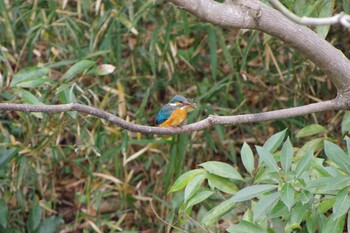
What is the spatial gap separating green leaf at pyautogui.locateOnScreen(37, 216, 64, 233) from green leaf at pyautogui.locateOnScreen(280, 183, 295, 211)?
2419mm

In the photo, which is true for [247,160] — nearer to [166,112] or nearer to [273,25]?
[273,25]

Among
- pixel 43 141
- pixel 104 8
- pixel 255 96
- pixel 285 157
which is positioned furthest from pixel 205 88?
pixel 285 157

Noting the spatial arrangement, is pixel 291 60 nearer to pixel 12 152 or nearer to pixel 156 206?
pixel 156 206

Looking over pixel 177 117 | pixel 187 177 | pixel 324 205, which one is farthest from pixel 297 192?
pixel 177 117

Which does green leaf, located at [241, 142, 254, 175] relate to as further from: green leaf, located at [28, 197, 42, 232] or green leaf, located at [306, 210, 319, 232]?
green leaf, located at [28, 197, 42, 232]

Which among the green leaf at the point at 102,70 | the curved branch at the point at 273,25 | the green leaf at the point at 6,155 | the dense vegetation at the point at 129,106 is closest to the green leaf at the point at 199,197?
the curved branch at the point at 273,25

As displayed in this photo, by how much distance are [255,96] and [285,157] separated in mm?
2403

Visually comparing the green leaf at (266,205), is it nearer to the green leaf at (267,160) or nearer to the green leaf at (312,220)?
the green leaf at (267,160)

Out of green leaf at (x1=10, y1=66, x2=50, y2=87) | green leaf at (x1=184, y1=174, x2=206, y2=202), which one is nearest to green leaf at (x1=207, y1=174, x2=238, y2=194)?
green leaf at (x1=184, y1=174, x2=206, y2=202)

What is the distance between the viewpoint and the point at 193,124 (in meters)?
2.44

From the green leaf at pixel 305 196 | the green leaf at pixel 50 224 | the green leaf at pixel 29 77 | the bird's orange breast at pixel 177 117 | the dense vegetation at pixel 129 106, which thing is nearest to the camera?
the green leaf at pixel 305 196

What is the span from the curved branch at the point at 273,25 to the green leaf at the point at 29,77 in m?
1.55

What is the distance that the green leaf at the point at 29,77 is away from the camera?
3.52 meters

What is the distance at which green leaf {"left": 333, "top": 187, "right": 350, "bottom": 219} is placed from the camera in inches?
92.8
